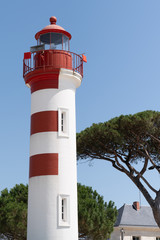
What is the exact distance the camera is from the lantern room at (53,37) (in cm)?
1975

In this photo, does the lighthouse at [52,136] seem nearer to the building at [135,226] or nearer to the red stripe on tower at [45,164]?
the red stripe on tower at [45,164]

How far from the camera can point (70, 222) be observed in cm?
1797

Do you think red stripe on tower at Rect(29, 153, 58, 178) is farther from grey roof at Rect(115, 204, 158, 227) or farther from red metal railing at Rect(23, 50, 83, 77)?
grey roof at Rect(115, 204, 158, 227)

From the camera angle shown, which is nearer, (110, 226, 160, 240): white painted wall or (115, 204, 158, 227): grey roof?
(110, 226, 160, 240): white painted wall

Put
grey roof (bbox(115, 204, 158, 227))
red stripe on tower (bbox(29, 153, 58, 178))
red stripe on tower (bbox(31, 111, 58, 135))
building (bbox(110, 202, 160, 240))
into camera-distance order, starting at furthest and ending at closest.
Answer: grey roof (bbox(115, 204, 158, 227))
building (bbox(110, 202, 160, 240))
red stripe on tower (bbox(31, 111, 58, 135))
red stripe on tower (bbox(29, 153, 58, 178))

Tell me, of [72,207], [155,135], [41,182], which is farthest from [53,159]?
[155,135]

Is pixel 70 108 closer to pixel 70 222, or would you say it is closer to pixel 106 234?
pixel 70 222

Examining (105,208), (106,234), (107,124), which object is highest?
(107,124)

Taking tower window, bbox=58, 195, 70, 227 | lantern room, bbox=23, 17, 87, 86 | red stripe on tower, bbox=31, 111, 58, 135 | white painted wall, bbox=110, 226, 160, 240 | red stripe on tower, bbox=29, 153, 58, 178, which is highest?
lantern room, bbox=23, 17, 87, 86

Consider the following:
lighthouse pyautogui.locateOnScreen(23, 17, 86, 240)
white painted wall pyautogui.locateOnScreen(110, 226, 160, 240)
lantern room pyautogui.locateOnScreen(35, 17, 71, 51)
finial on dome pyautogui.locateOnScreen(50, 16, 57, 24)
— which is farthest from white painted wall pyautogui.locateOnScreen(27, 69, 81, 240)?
white painted wall pyautogui.locateOnScreen(110, 226, 160, 240)

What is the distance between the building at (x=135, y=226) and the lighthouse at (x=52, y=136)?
2689 cm

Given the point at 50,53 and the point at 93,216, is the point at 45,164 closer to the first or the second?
the point at 50,53

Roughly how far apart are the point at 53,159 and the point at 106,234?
14.0m

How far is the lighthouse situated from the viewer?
17.8 m
